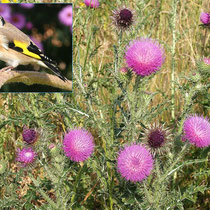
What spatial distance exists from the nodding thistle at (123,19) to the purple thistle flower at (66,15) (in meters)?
0.34

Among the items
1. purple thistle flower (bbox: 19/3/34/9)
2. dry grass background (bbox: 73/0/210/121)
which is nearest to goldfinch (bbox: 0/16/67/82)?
purple thistle flower (bbox: 19/3/34/9)

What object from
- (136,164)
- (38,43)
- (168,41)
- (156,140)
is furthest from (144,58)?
(168,41)

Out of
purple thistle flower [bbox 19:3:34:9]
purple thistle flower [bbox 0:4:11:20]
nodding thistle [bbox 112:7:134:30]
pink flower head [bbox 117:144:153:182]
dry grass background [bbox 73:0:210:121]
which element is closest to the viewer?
pink flower head [bbox 117:144:153:182]

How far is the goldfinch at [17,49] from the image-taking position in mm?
2021

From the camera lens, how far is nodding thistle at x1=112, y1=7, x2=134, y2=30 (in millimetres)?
2207

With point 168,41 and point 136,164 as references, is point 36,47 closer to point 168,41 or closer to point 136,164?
point 136,164

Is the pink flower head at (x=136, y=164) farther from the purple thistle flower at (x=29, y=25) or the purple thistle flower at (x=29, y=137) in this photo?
the purple thistle flower at (x=29, y=25)

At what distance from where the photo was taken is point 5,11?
6.45 ft

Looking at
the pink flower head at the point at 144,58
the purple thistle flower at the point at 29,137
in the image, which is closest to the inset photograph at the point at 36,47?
the purple thistle flower at the point at 29,137

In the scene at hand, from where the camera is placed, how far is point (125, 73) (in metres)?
1.88

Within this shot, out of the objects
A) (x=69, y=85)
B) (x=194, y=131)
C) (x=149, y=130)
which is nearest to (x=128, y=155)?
(x=149, y=130)

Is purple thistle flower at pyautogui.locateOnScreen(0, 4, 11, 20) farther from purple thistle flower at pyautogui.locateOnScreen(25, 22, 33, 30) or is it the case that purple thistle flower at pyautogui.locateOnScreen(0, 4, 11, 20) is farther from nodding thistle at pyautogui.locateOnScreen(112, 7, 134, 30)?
nodding thistle at pyautogui.locateOnScreen(112, 7, 134, 30)

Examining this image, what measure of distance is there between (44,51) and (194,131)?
40.0 inches

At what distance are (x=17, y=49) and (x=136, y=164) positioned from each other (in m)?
1.12
